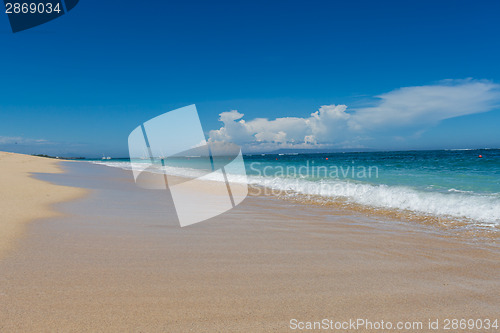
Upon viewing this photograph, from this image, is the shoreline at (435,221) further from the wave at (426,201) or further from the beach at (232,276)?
the wave at (426,201)

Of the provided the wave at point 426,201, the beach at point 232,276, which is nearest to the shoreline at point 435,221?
the beach at point 232,276

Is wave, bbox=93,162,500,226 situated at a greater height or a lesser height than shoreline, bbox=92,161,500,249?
greater

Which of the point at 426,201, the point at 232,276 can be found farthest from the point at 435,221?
the point at 232,276

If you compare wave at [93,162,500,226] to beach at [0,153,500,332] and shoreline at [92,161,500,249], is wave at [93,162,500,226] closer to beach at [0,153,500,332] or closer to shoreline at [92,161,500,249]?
shoreline at [92,161,500,249]

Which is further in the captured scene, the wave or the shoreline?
the wave

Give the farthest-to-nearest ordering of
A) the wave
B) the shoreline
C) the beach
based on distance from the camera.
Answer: the wave → the shoreline → the beach

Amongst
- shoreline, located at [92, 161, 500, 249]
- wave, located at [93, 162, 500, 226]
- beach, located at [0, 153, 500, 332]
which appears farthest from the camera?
wave, located at [93, 162, 500, 226]

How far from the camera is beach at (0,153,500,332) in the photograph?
7.86ft

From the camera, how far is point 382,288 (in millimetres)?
3016

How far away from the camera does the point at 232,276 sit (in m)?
3.26

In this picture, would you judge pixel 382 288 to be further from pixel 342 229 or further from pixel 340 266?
pixel 342 229

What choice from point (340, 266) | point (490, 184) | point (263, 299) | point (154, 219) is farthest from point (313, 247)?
point (490, 184)

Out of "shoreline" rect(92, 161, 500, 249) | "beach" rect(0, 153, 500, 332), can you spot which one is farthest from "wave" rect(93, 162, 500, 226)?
"beach" rect(0, 153, 500, 332)

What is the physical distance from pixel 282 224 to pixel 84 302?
430 centimetres
